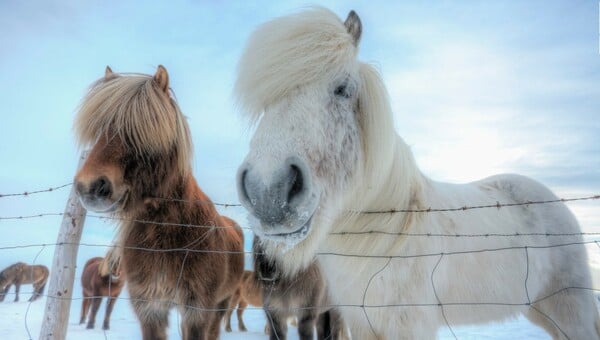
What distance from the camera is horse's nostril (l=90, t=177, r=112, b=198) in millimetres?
2561

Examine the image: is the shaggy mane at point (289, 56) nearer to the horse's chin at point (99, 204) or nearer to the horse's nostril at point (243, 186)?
the horse's nostril at point (243, 186)

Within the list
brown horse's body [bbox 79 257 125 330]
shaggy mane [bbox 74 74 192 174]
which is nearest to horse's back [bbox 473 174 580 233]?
shaggy mane [bbox 74 74 192 174]

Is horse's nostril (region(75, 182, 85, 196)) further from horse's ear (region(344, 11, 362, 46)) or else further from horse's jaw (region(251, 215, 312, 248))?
horse's ear (region(344, 11, 362, 46))

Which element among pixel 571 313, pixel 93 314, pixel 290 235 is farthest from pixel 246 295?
pixel 290 235

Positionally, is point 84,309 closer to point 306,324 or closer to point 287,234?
point 306,324

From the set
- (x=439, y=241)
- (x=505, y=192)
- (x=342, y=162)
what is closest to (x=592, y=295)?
(x=505, y=192)

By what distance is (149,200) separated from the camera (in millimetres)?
2957

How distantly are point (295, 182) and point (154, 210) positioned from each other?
1746 mm

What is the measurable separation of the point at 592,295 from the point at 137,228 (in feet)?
11.9

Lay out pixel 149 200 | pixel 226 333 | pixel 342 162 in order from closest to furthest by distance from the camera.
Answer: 1. pixel 342 162
2. pixel 149 200
3. pixel 226 333

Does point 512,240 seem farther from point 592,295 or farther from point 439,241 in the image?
point 592,295

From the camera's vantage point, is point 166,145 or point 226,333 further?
point 226,333

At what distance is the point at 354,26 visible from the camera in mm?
2268

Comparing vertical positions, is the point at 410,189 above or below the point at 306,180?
below
